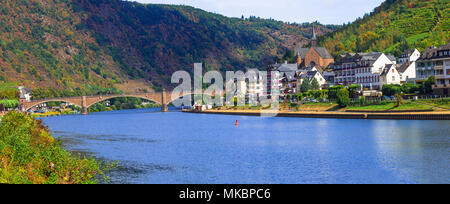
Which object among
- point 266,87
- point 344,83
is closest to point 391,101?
point 344,83

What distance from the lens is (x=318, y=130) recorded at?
77.9 metres

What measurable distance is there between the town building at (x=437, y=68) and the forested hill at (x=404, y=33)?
1441 inches

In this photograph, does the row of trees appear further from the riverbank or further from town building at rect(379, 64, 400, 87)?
the riverbank

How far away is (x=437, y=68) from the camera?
3984 inches

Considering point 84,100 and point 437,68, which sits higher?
point 437,68

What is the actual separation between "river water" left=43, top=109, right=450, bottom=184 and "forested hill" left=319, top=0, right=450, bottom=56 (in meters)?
77.9

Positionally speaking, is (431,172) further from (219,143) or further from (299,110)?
(299,110)

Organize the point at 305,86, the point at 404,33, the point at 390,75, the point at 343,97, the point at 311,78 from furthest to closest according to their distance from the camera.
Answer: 1. the point at 404,33
2. the point at 311,78
3. the point at 305,86
4. the point at 390,75
5. the point at 343,97

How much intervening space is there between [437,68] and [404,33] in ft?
252

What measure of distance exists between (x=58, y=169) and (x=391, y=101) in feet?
248

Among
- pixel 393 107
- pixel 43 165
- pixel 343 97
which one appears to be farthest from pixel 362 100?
pixel 43 165

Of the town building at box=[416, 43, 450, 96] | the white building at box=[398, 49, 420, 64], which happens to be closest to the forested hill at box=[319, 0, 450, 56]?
the white building at box=[398, 49, 420, 64]

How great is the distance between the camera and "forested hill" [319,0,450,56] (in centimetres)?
15393
